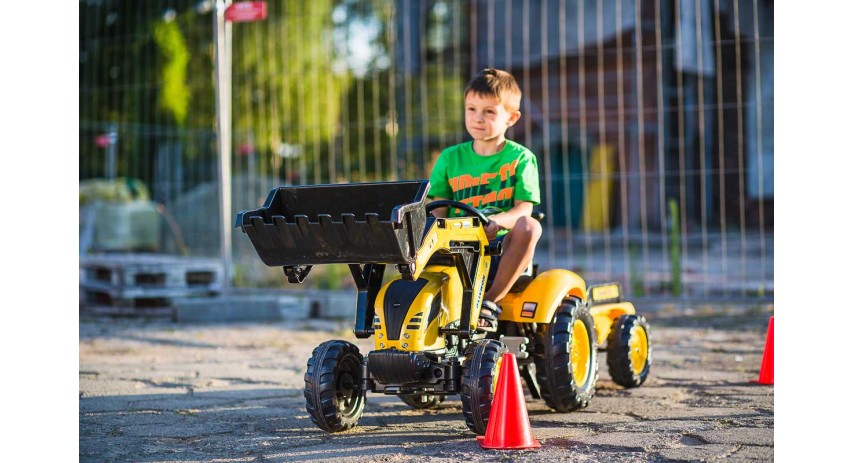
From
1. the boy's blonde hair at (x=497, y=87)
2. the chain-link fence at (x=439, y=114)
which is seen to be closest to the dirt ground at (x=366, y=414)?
the boy's blonde hair at (x=497, y=87)

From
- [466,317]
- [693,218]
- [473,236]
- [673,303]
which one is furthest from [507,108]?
[693,218]

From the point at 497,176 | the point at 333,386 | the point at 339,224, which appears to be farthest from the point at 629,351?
the point at 339,224

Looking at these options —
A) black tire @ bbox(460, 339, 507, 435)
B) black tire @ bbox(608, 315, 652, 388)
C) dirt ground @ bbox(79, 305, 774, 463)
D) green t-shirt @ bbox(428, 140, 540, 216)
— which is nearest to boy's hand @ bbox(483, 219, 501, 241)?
green t-shirt @ bbox(428, 140, 540, 216)

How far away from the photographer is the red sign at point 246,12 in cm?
1048

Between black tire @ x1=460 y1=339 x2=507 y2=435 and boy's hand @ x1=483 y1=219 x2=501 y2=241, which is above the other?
boy's hand @ x1=483 y1=219 x2=501 y2=241

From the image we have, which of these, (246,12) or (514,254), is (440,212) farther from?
(246,12)

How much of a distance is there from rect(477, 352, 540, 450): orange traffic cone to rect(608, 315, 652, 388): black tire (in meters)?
1.65

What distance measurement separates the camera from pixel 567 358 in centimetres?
507

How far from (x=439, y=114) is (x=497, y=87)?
12.2 m

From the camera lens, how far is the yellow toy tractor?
4.18 metres

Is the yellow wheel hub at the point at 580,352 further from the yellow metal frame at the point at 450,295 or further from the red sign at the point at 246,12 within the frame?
the red sign at the point at 246,12

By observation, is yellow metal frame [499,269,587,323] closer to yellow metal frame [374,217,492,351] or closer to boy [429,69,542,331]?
boy [429,69,542,331]

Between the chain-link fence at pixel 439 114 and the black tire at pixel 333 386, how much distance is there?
21.2 ft
